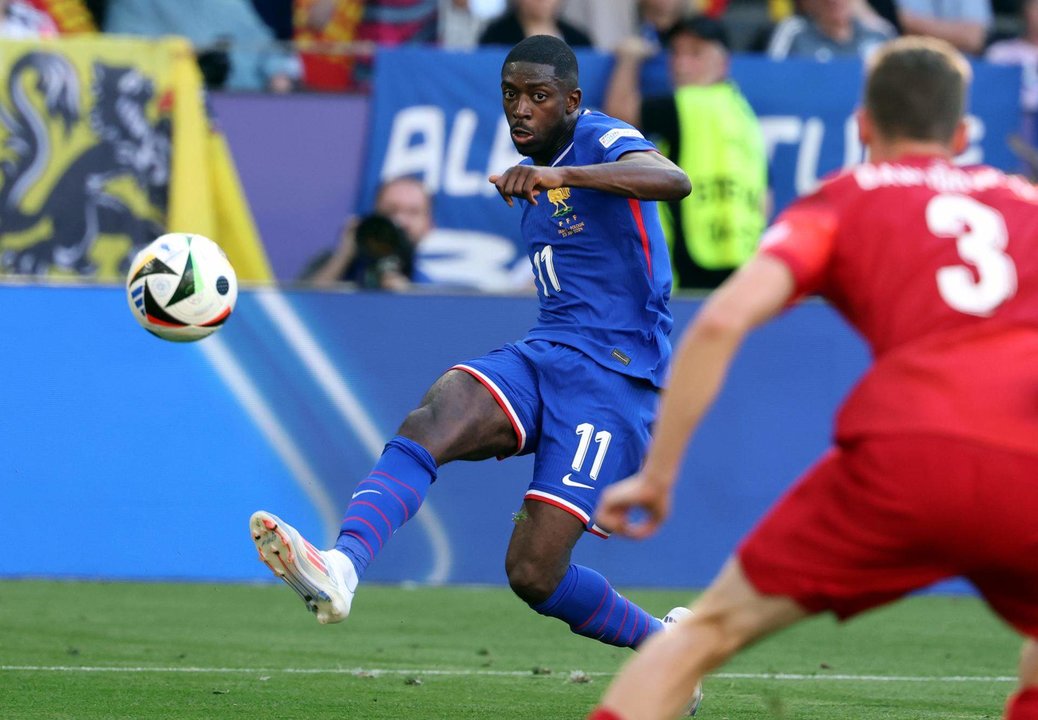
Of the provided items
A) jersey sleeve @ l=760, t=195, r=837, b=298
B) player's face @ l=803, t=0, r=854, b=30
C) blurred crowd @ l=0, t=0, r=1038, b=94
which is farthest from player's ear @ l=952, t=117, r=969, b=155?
player's face @ l=803, t=0, r=854, b=30

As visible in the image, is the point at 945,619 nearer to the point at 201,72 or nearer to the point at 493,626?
the point at 493,626

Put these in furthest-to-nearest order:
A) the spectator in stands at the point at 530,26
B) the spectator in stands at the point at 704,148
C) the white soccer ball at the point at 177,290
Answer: the spectator in stands at the point at 530,26
the spectator in stands at the point at 704,148
the white soccer ball at the point at 177,290

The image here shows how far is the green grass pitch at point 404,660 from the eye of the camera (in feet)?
20.1

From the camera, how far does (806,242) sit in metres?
3.58

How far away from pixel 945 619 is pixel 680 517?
65.7 inches

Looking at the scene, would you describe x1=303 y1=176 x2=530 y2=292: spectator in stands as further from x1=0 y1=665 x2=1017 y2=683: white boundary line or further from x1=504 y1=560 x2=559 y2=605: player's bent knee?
x1=504 y1=560 x2=559 y2=605: player's bent knee

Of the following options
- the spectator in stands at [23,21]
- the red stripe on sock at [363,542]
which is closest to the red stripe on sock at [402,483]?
the red stripe on sock at [363,542]

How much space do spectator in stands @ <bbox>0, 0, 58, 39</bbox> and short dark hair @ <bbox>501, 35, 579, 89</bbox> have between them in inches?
277

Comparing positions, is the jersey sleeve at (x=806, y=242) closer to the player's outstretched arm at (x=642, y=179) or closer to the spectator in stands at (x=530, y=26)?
the player's outstretched arm at (x=642, y=179)

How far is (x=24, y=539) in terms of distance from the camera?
384 inches

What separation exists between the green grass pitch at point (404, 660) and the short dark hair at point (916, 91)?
2.77m

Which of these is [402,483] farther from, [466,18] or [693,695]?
[466,18]

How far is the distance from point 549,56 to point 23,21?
7.46 m

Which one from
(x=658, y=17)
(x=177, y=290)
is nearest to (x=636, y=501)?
(x=177, y=290)
